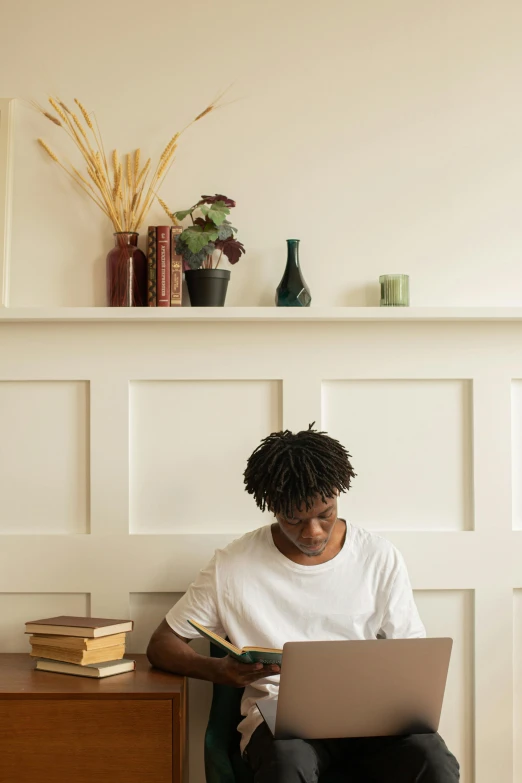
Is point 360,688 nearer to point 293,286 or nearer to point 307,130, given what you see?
point 293,286

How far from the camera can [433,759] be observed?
1.65 metres

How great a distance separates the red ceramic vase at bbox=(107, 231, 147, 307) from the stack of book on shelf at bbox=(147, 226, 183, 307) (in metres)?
0.03

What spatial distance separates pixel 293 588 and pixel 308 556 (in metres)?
0.08

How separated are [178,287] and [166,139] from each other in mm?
439

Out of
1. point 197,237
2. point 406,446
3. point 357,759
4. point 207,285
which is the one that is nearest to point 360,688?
point 357,759

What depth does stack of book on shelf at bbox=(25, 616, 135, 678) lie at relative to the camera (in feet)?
6.25

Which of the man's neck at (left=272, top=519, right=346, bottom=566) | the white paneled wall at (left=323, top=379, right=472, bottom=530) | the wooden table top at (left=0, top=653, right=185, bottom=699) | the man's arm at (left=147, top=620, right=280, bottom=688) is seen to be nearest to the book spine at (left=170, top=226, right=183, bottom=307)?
the white paneled wall at (left=323, top=379, right=472, bottom=530)

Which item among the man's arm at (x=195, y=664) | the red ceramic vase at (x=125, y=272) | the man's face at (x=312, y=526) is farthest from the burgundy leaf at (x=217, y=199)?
the man's arm at (x=195, y=664)

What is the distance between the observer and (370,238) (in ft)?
7.50

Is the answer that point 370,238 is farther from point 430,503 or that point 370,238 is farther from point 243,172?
point 430,503

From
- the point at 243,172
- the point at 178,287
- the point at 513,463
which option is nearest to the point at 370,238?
the point at 243,172

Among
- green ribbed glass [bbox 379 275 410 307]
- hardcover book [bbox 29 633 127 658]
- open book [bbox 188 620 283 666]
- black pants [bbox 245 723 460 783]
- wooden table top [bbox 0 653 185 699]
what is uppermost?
green ribbed glass [bbox 379 275 410 307]

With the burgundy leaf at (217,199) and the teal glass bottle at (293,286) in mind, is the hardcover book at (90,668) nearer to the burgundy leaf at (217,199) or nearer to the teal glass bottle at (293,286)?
the teal glass bottle at (293,286)

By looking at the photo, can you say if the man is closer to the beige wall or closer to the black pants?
the black pants
